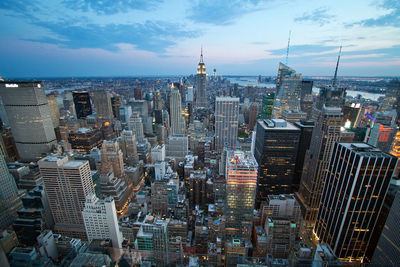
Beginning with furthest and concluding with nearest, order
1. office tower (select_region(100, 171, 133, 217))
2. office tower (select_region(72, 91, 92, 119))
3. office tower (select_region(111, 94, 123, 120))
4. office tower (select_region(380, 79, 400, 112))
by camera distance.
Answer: office tower (select_region(111, 94, 123, 120)) → office tower (select_region(72, 91, 92, 119)) → office tower (select_region(380, 79, 400, 112)) → office tower (select_region(100, 171, 133, 217))

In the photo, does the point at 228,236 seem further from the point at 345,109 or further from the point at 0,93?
the point at 0,93

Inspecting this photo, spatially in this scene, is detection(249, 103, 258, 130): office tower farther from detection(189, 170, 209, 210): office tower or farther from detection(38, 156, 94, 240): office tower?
detection(38, 156, 94, 240): office tower

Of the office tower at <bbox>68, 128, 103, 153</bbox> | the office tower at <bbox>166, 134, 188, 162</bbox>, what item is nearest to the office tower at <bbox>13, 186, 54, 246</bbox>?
the office tower at <bbox>68, 128, 103, 153</bbox>

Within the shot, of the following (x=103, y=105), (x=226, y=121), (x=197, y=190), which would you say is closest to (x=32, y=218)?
(x=197, y=190)

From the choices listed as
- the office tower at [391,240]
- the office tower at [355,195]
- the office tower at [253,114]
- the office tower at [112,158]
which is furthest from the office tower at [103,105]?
the office tower at [391,240]

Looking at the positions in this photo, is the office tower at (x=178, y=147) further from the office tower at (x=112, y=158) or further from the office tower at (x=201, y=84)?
the office tower at (x=201, y=84)

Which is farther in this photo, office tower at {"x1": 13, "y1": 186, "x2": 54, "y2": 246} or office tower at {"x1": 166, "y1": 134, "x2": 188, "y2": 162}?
office tower at {"x1": 166, "y1": 134, "x2": 188, "y2": 162}

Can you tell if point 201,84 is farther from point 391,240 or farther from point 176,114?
point 391,240
